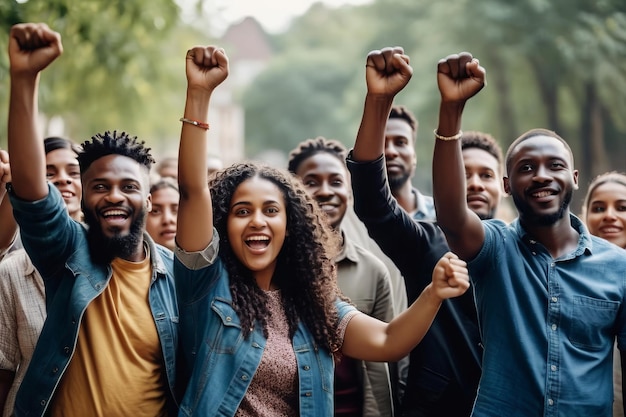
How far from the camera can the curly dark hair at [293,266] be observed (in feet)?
10.7

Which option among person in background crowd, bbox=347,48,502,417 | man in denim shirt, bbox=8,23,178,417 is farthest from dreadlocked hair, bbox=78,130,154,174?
person in background crowd, bbox=347,48,502,417

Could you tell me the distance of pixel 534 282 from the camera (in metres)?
3.28

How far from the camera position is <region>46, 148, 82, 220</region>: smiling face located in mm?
4672

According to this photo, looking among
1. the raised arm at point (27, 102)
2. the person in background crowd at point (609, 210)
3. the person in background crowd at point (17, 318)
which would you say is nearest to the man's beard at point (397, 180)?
the person in background crowd at point (609, 210)

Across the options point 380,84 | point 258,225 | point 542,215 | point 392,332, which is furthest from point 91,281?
point 542,215

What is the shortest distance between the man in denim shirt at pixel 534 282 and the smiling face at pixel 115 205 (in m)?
1.52

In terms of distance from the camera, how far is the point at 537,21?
16.6 metres

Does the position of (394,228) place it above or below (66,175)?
below

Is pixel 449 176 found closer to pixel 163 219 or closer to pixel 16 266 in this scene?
pixel 16 266

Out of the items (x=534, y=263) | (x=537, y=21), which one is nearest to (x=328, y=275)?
(x=534, y=263)

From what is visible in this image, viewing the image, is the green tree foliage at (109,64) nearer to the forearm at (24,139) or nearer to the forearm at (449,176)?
the forearm at (24,139)

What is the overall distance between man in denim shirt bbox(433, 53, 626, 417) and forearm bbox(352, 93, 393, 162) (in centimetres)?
27

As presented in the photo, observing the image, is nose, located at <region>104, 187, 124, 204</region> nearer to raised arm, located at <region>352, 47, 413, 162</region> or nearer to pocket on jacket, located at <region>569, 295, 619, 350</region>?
raised arm, located at <region>352, 47, 413, 162</region>

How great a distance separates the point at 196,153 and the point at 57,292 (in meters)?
0.99
